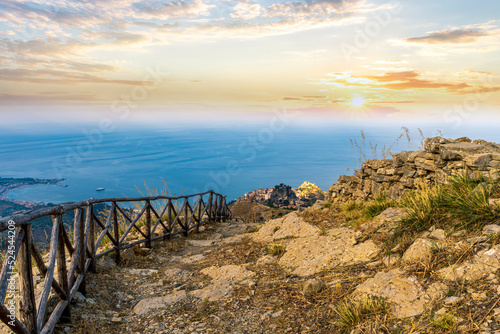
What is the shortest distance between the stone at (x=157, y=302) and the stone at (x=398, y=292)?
2787 millimetres

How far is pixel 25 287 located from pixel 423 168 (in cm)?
759

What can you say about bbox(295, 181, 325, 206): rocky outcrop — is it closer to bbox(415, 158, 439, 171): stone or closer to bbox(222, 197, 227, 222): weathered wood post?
bbox(222, 197, 227, 222): weathered wood post

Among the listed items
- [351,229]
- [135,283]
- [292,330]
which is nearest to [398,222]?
[351,229]

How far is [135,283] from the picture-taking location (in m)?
5.30

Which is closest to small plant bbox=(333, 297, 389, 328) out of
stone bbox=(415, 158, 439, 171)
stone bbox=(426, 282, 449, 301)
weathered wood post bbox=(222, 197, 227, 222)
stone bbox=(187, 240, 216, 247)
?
stone bbox=(426, 282, 449, 301)

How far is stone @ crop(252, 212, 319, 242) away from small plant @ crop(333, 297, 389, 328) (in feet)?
11.4

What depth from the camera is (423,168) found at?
6.57 metres

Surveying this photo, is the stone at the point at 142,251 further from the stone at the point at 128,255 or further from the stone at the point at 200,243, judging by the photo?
the stone at the point at 200,243

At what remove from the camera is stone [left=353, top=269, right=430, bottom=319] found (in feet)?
9.52

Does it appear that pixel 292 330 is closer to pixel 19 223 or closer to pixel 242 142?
pixel 19 223

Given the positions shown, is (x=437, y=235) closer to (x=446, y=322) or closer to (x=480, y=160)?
(x=446, y=322)

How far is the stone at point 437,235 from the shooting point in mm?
Answer: 3773

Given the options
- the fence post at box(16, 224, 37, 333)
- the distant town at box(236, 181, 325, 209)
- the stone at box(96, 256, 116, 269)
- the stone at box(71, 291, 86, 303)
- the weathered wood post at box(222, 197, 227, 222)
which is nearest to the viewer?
the fence post at box(16, 224, 37, 333)

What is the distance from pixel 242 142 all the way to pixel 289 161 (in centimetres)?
7701
